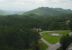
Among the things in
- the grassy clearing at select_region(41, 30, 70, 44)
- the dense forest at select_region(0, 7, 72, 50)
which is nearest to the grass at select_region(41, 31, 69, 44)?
the grassy clearing at select_region(41, 30, 70, 44)

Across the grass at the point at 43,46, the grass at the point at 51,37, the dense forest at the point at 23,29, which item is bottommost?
the grass at the point at 43,46

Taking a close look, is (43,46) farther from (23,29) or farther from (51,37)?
(23,29)

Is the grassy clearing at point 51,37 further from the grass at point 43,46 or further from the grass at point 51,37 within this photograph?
the grass at point 43,46

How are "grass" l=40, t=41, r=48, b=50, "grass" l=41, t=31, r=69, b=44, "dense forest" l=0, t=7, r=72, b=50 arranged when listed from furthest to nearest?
"grass" l=41, t=31, r=69, b=44 → "grass" l=40, t=41, r=48, b=50 → "dense forest" l=0, t=7, r=72, b=50

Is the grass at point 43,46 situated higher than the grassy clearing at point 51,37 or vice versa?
the grassy clearing at point 51,37

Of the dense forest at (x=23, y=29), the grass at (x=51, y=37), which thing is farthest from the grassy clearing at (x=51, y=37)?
the dense forest at (x=23, y=29)

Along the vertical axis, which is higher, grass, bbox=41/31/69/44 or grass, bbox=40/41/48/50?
grass, bbox=41/31/69/44

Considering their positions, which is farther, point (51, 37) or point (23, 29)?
point (51, 37)

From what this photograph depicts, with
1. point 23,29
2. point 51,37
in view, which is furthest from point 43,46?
point 23,29

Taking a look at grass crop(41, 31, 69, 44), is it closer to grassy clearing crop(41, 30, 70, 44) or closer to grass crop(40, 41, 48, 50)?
grassy clearing crop(41, 30, 70, 44)

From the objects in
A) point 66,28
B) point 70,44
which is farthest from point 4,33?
point 66,28

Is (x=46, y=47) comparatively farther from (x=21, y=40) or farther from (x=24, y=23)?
(x=24, y=23)
